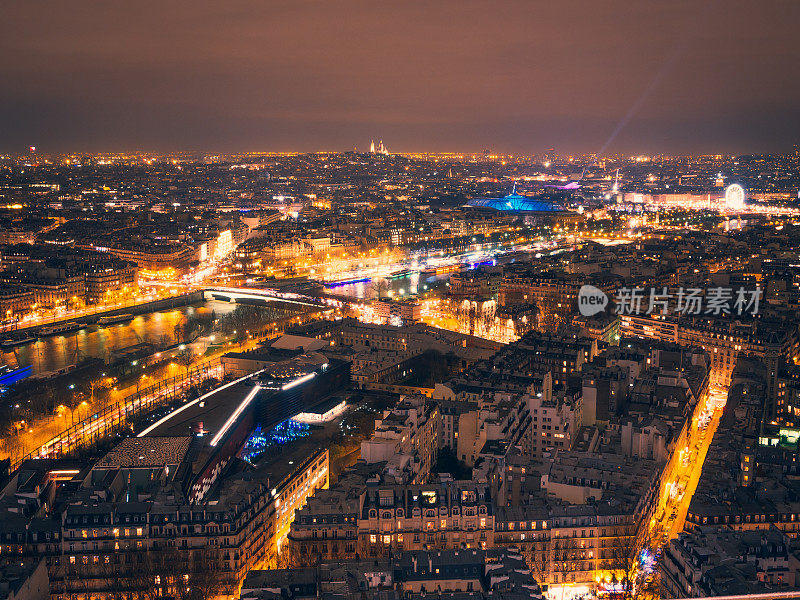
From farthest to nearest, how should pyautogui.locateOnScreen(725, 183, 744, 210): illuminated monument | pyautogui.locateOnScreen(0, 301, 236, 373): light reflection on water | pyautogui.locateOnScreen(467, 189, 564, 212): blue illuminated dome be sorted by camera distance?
pyautogui.locateOnScreen(725, 183, 744, 210): illuminated monument, pyautogui.locateOnScreen(467, 189, 564, 212): blue illuminated dome, pyautogui.locateOnScreen(0, 301, 236, 373): light reflection on water

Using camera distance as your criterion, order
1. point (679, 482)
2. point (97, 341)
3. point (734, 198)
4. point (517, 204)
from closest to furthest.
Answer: point (679, 482) < point (97, 341) < point (517, 204) < point (734, 198)

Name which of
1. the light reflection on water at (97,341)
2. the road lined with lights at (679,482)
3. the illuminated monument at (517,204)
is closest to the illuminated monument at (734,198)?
the illuminated monument at (517,204)

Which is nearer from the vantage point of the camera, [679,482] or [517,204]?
[679,482]

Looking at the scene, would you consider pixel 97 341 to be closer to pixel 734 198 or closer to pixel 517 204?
pixel 517 204

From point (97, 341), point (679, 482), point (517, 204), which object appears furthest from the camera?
point (517, 204)

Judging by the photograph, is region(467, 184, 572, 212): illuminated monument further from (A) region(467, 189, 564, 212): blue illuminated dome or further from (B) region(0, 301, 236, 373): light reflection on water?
(B) region(0, 301, 236, 373): light reflection on water

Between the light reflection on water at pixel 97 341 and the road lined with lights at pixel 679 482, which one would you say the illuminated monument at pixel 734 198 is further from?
the road lined with lights at pixel 679 482

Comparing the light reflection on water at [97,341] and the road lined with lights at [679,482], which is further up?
the road lined with lights at [679,482]

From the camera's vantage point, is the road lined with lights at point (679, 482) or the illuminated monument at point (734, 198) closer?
the road lined with lights at point (679, 482)

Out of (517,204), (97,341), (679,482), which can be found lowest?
(517,204)

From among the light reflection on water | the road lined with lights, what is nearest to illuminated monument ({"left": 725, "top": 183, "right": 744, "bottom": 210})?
the light reflection on water

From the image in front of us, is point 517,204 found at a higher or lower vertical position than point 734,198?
lower

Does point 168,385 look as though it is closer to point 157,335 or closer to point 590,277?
point 157,335

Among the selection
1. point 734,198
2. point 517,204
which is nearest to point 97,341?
point 517,204
